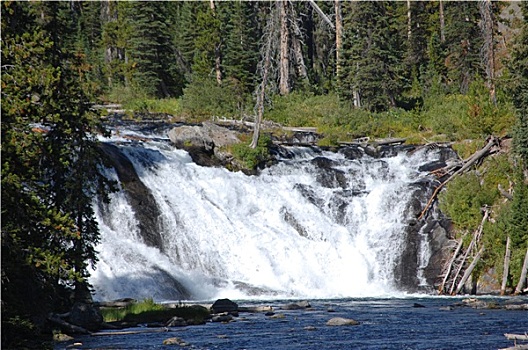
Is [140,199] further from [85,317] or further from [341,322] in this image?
[341,322]

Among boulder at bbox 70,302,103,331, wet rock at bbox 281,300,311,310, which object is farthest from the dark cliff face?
boulder at bbox 70,302,103,331

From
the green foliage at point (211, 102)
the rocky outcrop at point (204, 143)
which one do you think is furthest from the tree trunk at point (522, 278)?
the green foliage at point (211, 102)

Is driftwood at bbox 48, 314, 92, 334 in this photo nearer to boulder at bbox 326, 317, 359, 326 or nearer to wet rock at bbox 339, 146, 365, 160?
boulder at bbox 326, 317, 359, 326

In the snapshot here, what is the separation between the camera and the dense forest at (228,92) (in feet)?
55.0

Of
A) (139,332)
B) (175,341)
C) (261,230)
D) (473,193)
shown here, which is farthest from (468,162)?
(175,341)

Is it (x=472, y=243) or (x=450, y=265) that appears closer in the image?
(x=450, y=265)

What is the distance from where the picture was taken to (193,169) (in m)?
41.6

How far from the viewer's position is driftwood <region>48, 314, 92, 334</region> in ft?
72.0

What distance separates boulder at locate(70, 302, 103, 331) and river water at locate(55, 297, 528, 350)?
1254mm

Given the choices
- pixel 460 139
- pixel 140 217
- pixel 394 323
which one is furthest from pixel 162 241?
pixel 460 139

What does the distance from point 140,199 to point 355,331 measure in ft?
55.7

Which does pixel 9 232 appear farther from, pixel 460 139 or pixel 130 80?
pixel 130 80

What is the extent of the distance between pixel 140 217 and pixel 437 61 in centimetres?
3620

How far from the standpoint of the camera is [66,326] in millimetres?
22094
